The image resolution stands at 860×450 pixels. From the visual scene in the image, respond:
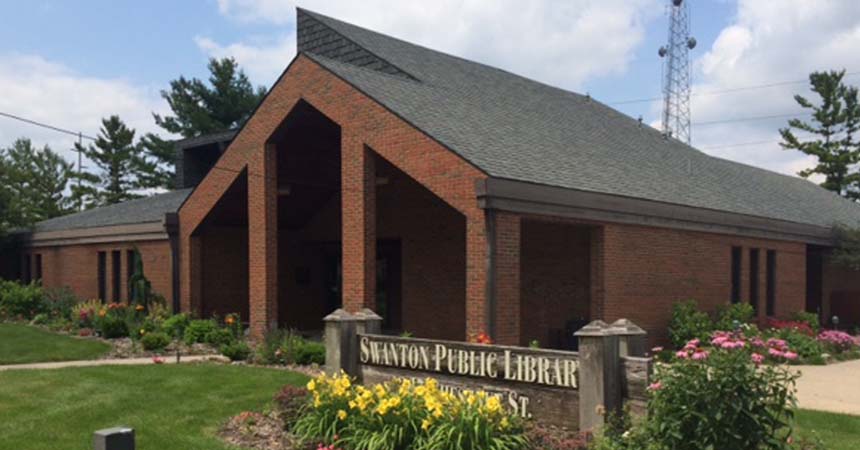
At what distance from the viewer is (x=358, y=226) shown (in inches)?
617

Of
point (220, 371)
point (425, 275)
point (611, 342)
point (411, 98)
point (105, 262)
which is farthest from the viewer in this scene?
point (105, 262)

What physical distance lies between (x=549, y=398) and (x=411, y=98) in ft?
32.4

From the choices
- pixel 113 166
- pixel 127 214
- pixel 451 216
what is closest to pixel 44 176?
pixel 113 166

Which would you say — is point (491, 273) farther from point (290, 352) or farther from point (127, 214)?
point (127, 214)

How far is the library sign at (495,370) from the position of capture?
7.88 metres

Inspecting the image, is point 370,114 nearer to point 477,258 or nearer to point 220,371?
point 477,258

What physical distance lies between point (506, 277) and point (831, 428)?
222 inches

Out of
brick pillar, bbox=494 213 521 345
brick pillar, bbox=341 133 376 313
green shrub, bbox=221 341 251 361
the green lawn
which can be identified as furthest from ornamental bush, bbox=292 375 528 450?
the green lawn

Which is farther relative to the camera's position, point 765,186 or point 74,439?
point 765,186

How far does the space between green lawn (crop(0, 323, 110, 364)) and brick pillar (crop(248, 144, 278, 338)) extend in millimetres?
3285

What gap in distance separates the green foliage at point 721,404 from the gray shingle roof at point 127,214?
19365mm

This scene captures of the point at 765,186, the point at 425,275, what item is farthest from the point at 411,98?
the point at 765,186

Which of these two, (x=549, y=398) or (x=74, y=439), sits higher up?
(x=549, y=398)

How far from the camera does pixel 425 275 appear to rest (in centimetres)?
1898
